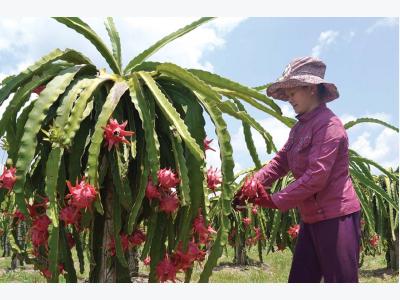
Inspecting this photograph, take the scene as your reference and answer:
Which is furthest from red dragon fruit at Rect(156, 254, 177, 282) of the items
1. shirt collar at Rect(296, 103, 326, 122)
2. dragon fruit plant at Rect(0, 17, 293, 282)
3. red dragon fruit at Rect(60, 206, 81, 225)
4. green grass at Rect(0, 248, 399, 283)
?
green grass at Rect(0, 248, 399, 283)

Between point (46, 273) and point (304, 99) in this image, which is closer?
point (46, 273)

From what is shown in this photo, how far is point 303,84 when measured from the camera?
2104mm

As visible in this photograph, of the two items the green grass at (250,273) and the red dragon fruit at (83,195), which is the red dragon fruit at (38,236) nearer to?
the red dragon fruit at (83,195)

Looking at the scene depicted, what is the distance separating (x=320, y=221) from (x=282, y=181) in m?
3.32

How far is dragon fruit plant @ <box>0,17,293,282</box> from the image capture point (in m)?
1.76

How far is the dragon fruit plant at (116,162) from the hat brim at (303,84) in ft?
0.40

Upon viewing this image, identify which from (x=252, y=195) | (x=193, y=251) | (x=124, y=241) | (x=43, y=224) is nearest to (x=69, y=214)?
(x=43, y=224)

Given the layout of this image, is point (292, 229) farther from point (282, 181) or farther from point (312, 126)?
point (312, 126)

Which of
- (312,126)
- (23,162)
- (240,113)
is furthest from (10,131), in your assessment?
(312,126)

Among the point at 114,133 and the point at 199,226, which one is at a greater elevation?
the point at 114,133

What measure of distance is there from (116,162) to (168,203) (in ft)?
0.86

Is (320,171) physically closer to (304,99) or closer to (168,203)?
(304,99)

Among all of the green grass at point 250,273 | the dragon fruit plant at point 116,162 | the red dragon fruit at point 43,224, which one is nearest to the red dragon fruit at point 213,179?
the dragon fruit plant at point 116,162

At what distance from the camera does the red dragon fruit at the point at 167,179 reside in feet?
5.87
